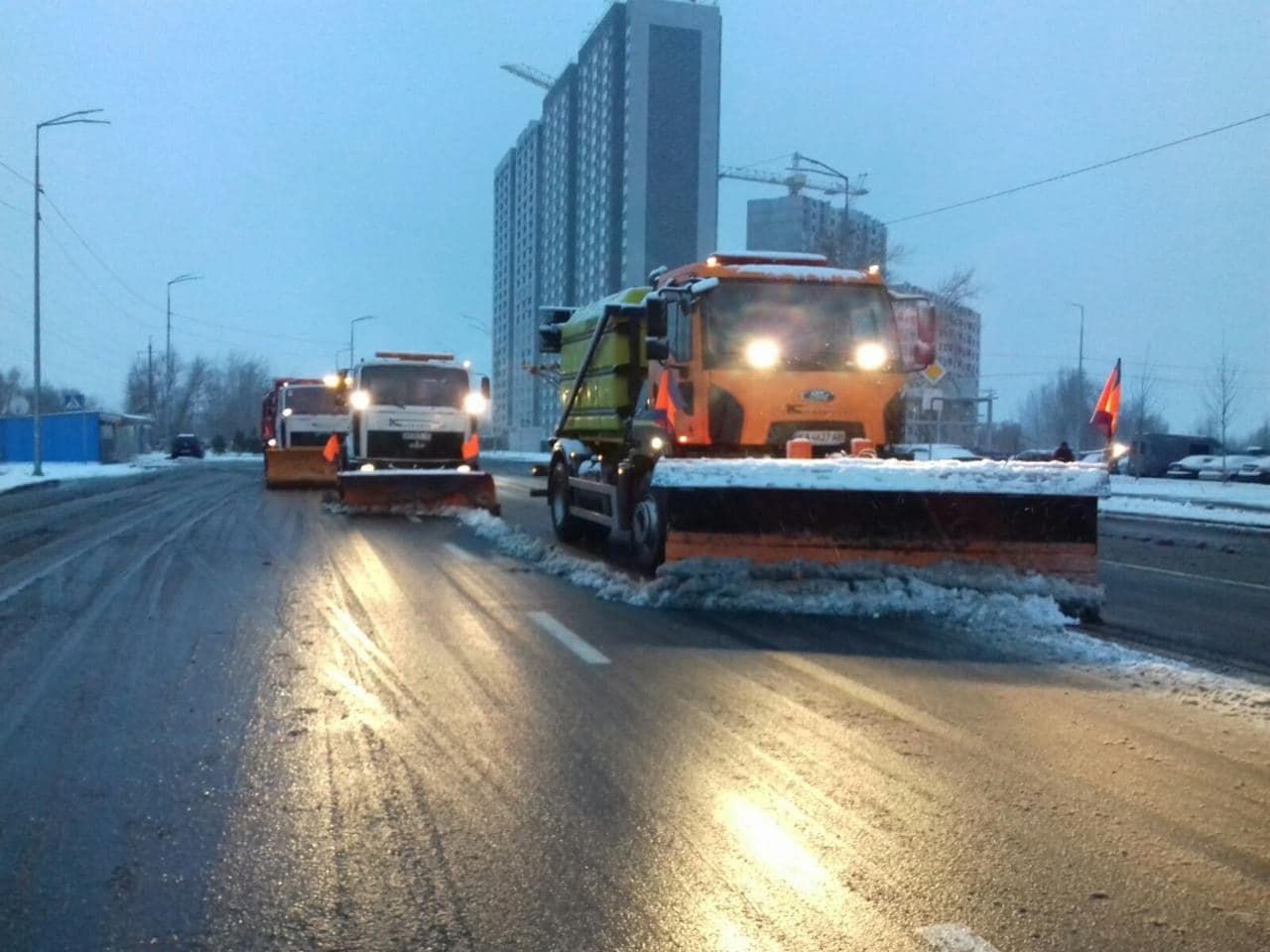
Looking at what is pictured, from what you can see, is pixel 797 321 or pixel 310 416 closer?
pixel 797 321

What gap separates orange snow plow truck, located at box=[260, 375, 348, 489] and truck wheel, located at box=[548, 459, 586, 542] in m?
13.8

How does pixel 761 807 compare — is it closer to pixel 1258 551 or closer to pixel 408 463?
pixel 1258 551

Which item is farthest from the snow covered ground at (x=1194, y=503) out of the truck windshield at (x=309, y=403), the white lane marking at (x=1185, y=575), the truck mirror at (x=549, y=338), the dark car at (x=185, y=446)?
the dark car at (x=185, y=446)

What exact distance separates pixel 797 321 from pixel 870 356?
788 mm

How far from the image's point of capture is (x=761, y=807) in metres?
4.89

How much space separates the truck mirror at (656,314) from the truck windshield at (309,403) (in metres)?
19.9

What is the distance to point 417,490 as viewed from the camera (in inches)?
828

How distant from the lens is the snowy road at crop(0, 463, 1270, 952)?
152 inches

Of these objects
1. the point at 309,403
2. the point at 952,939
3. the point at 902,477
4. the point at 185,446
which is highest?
the point at 309,403

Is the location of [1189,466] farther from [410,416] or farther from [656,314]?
[656,314]

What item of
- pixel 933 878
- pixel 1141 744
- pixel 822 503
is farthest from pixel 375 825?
pixel 822 503

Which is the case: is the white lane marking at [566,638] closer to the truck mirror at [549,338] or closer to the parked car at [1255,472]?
the truck mirror at [549,338]

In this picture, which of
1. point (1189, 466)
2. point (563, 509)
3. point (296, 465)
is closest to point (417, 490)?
point (563, 509)

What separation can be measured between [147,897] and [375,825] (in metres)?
0.90
